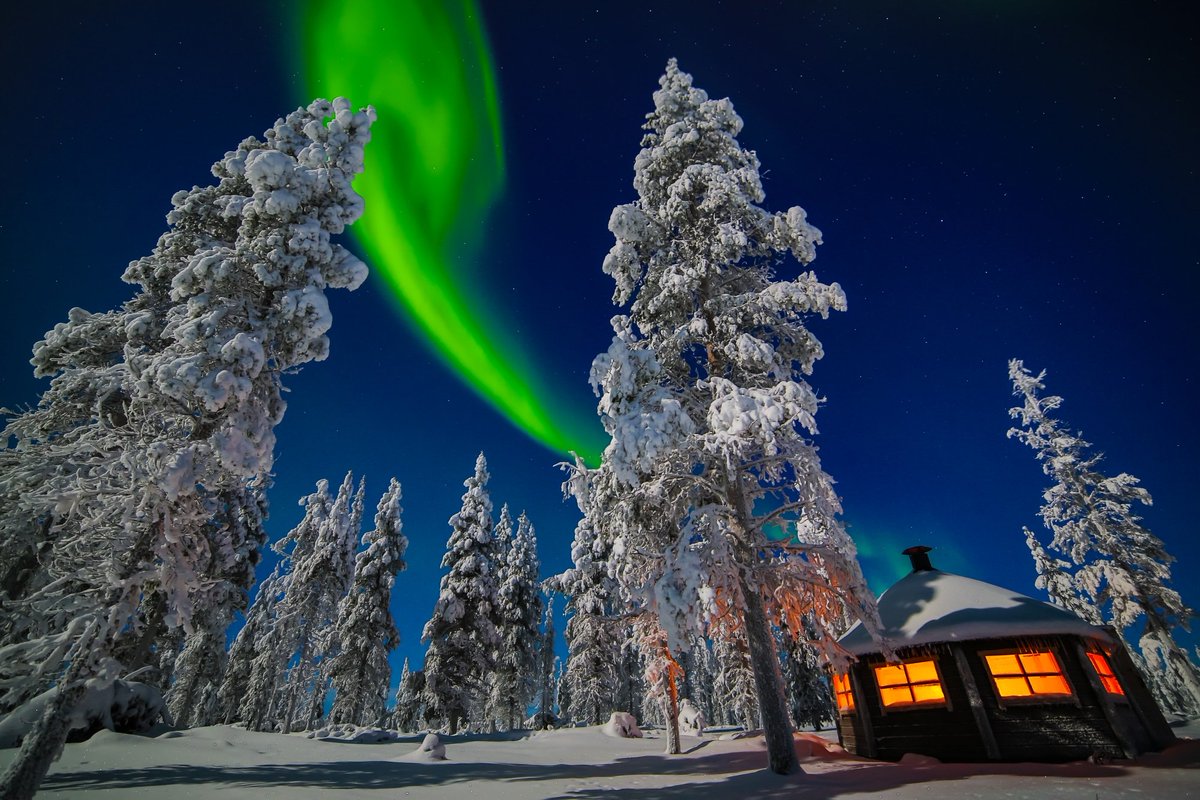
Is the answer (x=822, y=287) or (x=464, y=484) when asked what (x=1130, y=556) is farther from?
(x=464, y=484)

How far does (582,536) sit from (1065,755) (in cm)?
1998

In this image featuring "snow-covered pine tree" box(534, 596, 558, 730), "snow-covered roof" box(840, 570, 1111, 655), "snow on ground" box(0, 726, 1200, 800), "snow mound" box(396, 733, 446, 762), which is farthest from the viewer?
"snow-covered pine tree" box(534, 596, 558, 730)

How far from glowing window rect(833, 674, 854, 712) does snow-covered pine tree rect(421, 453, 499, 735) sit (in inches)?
669

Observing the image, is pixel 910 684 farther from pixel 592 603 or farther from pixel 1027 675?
pixel 592 603

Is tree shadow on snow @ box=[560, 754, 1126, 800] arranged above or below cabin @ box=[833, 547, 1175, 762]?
below

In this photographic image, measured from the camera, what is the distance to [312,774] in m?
11.2

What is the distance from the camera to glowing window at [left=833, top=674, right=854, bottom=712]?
592 inches

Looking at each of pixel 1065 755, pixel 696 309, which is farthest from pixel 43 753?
pixel 1065 755

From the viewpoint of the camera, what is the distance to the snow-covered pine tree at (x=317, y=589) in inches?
1059

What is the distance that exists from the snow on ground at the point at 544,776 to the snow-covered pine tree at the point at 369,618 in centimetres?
1024

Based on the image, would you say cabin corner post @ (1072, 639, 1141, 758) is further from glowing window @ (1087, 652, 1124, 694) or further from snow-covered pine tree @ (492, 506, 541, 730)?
snow-covered pine tree @ (492, 506, 541, 730)

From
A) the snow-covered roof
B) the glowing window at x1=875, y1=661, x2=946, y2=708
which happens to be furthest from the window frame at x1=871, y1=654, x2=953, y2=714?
the snow-covered roof

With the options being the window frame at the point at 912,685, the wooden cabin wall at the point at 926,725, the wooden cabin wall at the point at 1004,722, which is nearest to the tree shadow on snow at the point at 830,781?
the wooden cabin wall at the point at 1004,722

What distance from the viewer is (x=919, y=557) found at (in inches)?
721
